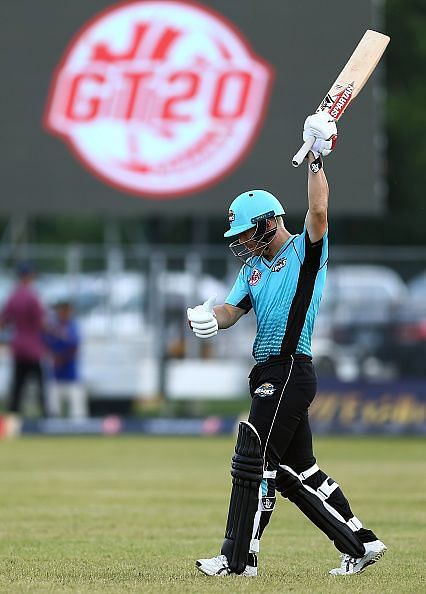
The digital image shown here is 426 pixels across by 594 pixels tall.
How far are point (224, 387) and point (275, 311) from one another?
40.5 feet

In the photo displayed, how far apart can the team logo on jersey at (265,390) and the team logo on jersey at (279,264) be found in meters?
0.58

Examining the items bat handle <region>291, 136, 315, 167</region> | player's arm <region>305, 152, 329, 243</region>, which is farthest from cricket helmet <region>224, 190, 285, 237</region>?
bat handle <region>291, 136, 315, 167</region>

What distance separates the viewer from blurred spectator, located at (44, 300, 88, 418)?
19.3 meters

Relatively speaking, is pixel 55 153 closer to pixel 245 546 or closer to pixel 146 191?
pixel 146 191

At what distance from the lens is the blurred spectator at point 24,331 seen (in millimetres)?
18641

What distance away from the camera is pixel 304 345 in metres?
7.23

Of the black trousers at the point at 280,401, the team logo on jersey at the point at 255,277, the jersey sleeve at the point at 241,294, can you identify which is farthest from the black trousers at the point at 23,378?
the black trousers at the point at 280,401

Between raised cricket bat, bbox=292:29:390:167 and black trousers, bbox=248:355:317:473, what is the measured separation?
1.27m

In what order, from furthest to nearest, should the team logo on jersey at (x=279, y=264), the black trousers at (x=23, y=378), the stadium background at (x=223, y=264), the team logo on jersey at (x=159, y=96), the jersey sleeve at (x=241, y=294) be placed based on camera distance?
1. the black trousers at (x=23, y=378)
2. the team logo on jersey at (x=159, y=96)
3. the stadium background at (x=223, y=264)
4. the jersey sleeve at (x=241, y=294)
5. the team logo on jersey at (x=279, y=264)

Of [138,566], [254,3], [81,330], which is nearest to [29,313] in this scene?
[81,330]

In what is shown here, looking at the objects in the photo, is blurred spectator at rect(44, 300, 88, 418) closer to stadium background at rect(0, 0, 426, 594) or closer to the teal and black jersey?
stadium background at rect(0, 0, 426, 594)

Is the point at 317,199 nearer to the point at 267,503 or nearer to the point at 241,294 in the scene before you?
the point at 241,294

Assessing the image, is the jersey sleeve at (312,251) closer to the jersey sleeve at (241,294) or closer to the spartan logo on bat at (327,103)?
the jersey sleeve at (241,294)

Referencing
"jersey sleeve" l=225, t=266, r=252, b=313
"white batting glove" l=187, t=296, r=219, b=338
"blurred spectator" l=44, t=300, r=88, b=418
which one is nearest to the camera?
"white batting glove" l=187, t=296, r=219, b=338
